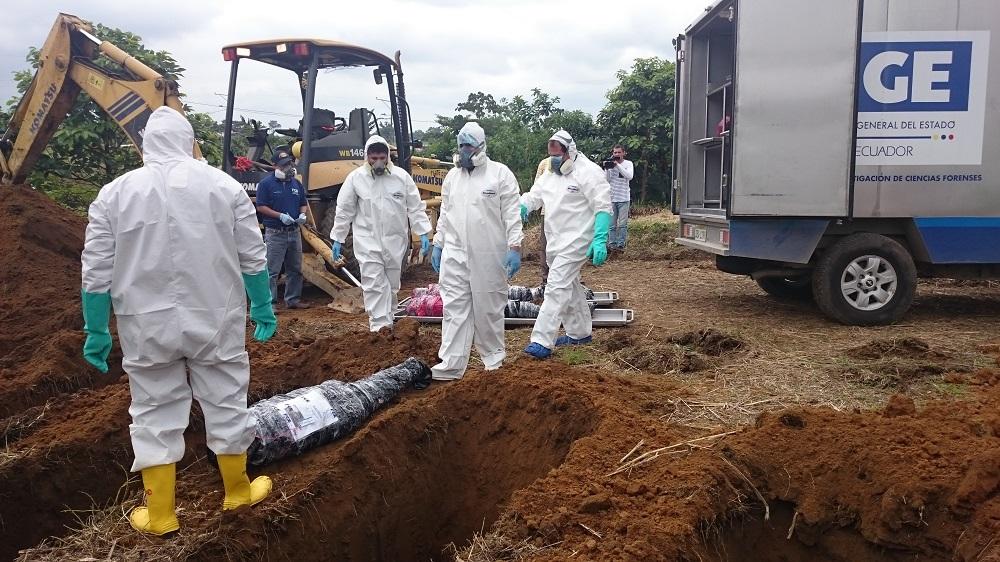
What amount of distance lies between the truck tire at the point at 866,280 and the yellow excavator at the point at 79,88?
6.95 m

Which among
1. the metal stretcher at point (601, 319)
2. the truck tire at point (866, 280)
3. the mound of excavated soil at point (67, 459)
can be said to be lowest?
the mound of excavated soil at point (67, 459)

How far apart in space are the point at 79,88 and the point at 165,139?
6.87 m

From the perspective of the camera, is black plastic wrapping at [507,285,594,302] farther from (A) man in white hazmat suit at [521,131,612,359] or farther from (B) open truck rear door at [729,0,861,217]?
(B) open truck rear door at [729,0,861,217]

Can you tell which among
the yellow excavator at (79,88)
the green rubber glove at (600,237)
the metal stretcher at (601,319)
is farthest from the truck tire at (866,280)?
the yellow excavator at (79,88)

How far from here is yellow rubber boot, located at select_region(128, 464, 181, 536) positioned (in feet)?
10.8

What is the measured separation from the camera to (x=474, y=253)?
5379mm

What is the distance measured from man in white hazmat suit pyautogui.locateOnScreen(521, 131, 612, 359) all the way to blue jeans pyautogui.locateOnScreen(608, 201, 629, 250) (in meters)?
6.26

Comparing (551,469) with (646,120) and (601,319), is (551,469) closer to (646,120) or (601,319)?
(601,319)

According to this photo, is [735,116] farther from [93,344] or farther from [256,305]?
[93,344]

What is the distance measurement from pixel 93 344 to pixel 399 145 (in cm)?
663

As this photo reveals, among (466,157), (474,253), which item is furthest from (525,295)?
(466,157)

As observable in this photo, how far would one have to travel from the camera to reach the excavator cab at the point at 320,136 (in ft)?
28.2

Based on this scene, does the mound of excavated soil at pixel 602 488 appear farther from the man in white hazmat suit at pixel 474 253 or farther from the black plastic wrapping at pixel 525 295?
the black plastic wrapping at pixel 525 295

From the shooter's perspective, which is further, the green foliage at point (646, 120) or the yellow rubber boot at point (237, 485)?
the green foliage at point (646, 120)
